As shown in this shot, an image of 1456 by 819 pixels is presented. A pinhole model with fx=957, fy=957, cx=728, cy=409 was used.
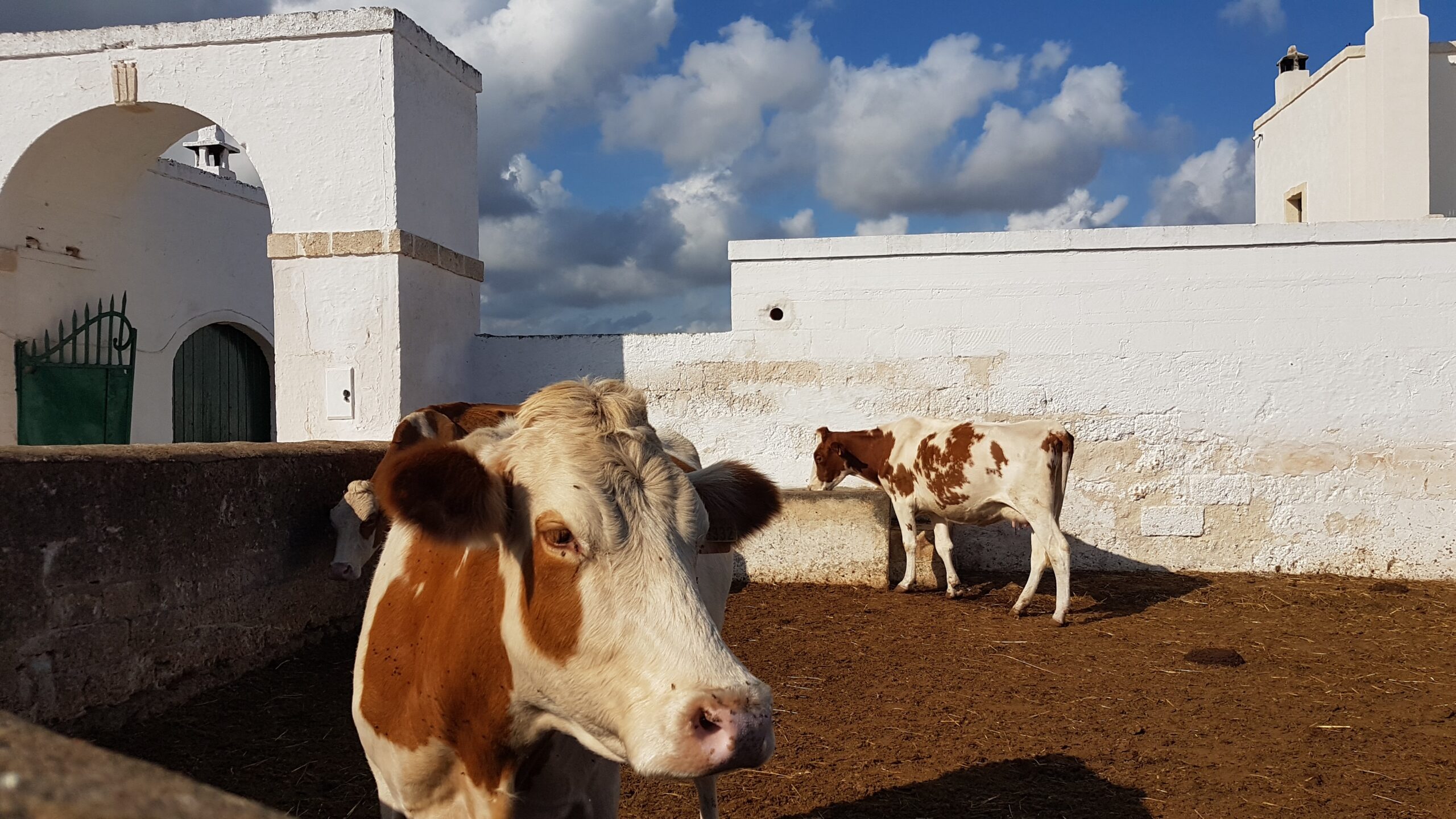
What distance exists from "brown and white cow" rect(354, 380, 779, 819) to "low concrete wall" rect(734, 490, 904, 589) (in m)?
6.13

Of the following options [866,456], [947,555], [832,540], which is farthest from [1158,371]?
[832,540]

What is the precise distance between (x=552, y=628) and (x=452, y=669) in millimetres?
329

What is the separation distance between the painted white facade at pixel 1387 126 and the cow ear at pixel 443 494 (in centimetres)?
1498

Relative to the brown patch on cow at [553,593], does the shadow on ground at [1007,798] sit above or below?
below

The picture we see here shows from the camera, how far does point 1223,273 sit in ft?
29.3

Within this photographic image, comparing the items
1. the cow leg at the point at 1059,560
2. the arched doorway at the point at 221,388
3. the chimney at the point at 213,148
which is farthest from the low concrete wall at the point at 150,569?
the chimney at the point at 213,148

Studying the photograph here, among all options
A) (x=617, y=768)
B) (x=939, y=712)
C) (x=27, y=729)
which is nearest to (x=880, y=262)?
(x=939, y=712)

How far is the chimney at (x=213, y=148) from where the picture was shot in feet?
43.3

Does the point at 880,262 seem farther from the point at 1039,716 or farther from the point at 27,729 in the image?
the point at 27,729

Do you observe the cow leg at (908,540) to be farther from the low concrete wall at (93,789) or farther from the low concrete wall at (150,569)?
the low concrete wall at (93,789)

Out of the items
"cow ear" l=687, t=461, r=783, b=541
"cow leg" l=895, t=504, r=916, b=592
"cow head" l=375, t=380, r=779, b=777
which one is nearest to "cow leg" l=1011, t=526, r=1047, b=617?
"cow leg" l=895, t=504, r=916, b=592

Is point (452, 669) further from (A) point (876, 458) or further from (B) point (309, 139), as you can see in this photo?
(B) point (309, 139)

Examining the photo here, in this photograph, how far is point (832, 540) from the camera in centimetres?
852

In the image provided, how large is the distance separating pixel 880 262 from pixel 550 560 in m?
7.84
